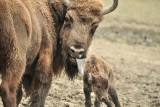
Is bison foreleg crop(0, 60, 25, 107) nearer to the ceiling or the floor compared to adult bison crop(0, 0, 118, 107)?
nearer to the floor

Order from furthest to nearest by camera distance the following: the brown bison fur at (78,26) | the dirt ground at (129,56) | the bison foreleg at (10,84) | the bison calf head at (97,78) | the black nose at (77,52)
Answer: the dirt ground at (129,56), the bison calf head at (97,78), the brown bison fur at (78,26), the black nose at (77,52), the bison foreleg at (10,84)

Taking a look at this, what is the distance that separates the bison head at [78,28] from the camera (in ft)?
32.9

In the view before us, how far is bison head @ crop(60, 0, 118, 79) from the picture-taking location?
1002cm

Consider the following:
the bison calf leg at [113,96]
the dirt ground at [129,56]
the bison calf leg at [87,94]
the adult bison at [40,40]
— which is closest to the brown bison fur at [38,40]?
the adult bison at [40,40]

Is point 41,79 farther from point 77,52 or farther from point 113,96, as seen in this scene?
point 113,96

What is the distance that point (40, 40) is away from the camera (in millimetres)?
9516

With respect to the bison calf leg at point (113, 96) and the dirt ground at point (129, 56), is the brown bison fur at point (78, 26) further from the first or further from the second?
the bison calf leg at point (113, 96)

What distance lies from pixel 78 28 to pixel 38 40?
0.95 meters

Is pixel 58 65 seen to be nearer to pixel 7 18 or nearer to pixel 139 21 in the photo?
pixel 7 18

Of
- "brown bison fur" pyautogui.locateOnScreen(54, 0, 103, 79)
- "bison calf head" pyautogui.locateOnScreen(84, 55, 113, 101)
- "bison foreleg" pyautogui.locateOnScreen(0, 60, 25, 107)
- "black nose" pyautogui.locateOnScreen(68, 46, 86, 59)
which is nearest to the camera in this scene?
"bison foreleg" pyautogui.locateOnScreen(0, 60, 25, 107)

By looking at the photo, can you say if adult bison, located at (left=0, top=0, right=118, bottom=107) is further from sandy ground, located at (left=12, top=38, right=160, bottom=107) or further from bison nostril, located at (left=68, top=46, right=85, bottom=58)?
sandy ground, located at (left=12, top=38, right=160, bottom=107)

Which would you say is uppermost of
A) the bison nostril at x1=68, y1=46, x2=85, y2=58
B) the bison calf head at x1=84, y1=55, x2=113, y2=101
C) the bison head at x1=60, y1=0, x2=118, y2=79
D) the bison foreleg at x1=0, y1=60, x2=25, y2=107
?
the bison head at x1=60, y1=0, x2=118, y2=79

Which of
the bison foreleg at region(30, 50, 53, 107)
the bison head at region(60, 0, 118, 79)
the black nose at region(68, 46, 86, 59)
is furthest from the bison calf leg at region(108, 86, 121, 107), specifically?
the bison foreleg at region(30, 50, 53, 107)

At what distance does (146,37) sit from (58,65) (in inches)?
738
